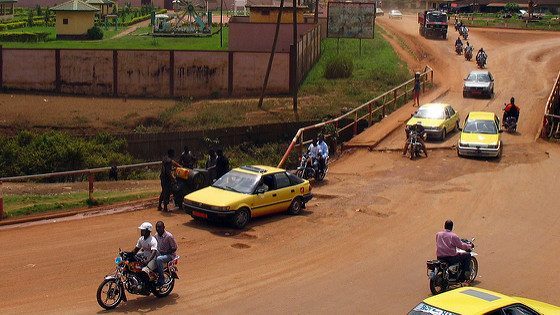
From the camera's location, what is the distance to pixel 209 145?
36500 millimetres

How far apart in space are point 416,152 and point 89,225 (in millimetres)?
13978

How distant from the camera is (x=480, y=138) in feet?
103

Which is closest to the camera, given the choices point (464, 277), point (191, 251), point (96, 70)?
point (464, 277)

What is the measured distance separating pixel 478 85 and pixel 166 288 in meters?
31.5

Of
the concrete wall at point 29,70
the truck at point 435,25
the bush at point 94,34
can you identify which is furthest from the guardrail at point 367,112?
the bush at point 94,34

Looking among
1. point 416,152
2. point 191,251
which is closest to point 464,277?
point 191,251

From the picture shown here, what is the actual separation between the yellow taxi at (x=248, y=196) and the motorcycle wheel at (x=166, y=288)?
15.9 ft

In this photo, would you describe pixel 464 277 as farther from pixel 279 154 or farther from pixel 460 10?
pixel 460 10

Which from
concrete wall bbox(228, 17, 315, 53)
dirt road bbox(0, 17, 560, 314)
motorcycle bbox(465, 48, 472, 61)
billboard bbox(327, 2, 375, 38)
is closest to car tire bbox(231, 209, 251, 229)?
dirt road bbox(0, 17, 560, 314)

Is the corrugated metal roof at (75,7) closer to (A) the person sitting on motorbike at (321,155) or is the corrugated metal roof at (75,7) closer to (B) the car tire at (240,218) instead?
(A) the person sitting on motorbike at (321,155)

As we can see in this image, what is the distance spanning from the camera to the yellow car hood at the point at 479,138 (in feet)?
103

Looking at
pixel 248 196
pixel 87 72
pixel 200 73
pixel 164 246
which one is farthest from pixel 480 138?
pixel 87 72

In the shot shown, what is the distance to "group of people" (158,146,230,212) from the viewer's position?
22422mm

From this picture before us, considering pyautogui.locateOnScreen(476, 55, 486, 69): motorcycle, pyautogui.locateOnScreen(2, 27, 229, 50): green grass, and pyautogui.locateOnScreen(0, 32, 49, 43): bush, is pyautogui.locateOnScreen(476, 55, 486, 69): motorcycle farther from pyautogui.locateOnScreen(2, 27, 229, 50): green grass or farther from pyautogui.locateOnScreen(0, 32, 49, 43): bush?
pyautogui.locateOnScreen(0, 32, 49, 43): bush
